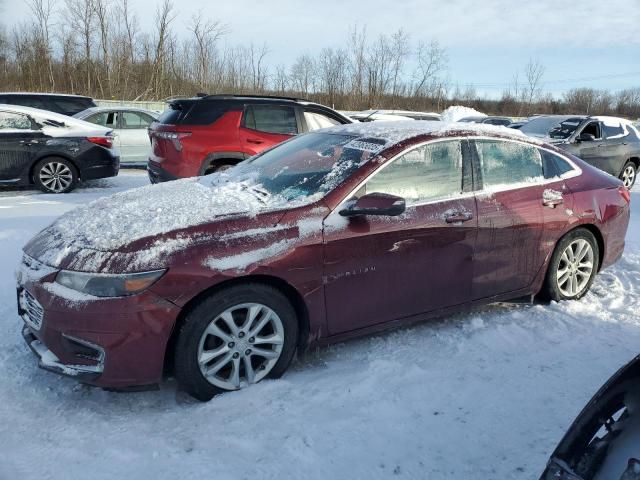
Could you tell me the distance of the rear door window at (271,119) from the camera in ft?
24.9

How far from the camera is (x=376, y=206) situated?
3.21 metres

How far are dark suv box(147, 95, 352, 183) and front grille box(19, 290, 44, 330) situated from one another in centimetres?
412

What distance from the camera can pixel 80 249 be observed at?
9.52 feet

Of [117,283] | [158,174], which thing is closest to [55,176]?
[158,174]

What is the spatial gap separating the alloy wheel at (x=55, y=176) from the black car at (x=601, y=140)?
30.9ft

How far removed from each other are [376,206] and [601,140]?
1037 centimetres

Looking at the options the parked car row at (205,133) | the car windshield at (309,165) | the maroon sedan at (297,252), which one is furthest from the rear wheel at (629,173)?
the car windshield at (309,165)

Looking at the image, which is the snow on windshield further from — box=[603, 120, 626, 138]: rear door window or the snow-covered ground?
box=[603, 120, 626, 138]: rear door window

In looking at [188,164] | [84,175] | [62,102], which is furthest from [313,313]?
[62,102]

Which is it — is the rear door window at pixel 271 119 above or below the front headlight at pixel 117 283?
above

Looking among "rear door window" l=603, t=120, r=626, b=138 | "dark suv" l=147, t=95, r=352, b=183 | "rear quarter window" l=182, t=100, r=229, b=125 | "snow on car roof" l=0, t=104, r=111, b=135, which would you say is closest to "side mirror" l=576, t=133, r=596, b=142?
"rear door window" l=603, t=120, r=626, b=138

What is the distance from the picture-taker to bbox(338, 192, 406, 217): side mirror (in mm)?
3205

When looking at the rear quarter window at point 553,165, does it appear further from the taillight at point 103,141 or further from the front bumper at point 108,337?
the taillight at point 103,141

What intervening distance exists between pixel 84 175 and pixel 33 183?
32.4 inches
